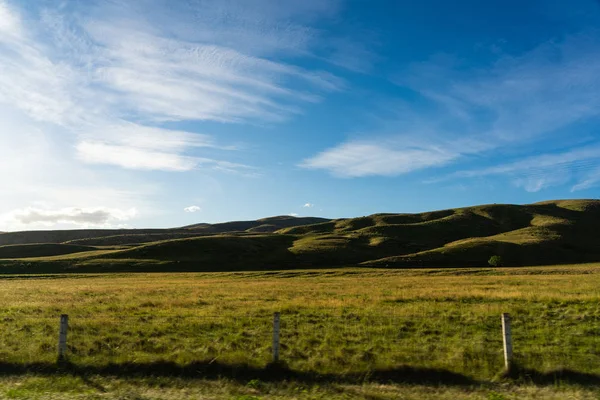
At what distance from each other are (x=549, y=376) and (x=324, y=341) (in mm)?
6830

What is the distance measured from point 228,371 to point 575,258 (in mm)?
140459

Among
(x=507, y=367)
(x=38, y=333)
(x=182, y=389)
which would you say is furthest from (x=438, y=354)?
(x=38, y=333)

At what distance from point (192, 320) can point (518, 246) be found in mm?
124696

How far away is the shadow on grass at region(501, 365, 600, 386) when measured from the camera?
34.5 ft

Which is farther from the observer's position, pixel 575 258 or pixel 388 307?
pixel 575 258

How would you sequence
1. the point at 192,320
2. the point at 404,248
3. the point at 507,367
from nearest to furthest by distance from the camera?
the point at 507,367 < the point at 192,320 < the point at 404,248

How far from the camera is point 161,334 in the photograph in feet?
53.7

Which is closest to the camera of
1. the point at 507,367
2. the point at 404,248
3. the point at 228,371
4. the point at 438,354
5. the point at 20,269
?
→ the point at 507,367

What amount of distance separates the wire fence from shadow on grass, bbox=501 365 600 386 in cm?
35

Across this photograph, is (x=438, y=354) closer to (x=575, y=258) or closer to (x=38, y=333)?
(x=38, y=333)

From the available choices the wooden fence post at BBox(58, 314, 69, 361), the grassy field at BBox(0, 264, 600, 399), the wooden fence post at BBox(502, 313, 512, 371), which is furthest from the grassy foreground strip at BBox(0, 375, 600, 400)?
the wooden fence post at BBox(58, 314, 69, 361)

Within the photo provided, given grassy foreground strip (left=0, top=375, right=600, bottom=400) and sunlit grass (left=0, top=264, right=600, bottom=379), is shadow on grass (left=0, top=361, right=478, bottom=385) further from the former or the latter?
grassy foreground strip (left=0, top=375, right=600, bottom=400)

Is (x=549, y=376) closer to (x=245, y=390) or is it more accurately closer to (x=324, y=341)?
(x=324, y=341)

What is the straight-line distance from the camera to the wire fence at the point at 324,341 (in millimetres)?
12211
